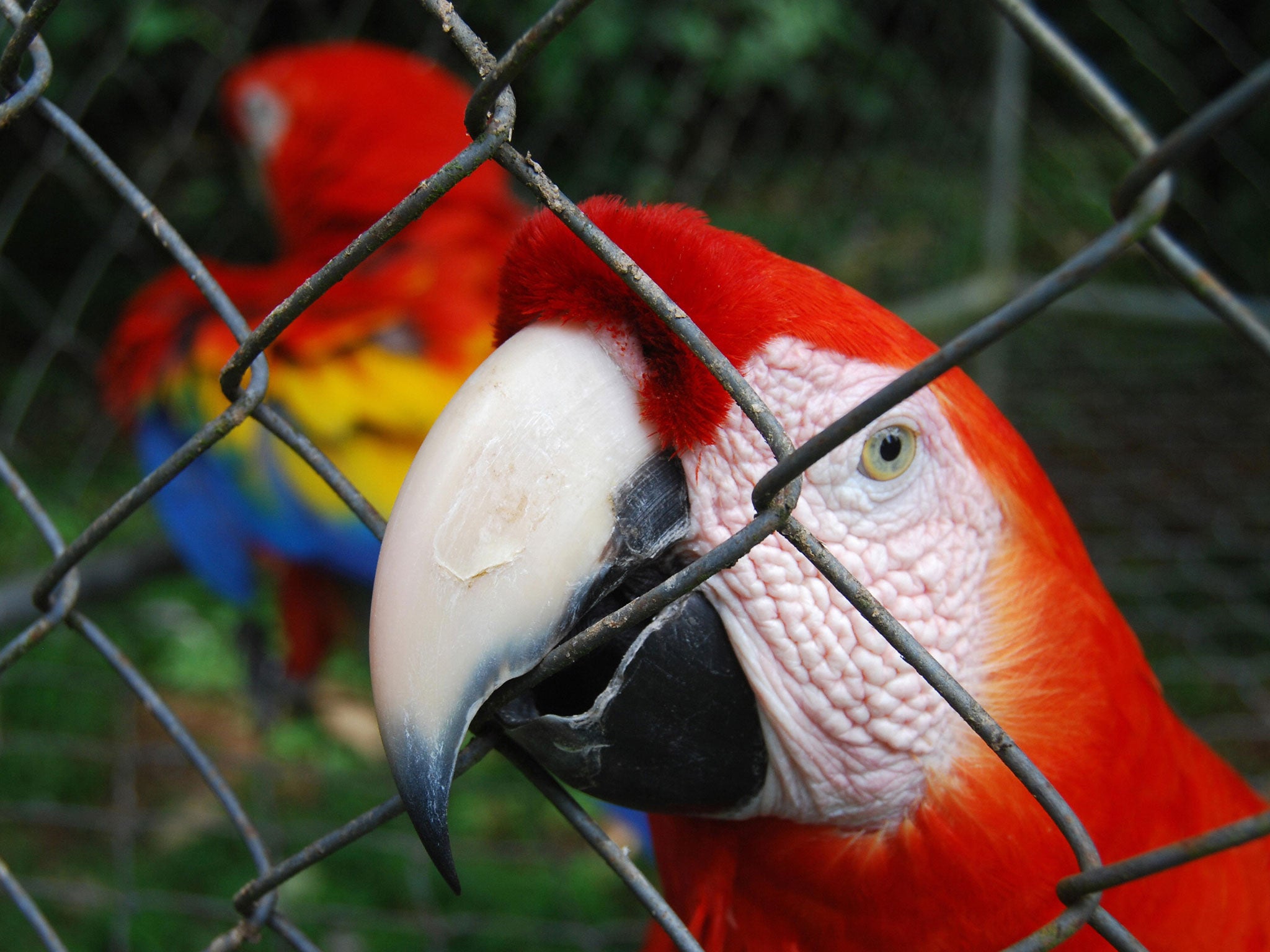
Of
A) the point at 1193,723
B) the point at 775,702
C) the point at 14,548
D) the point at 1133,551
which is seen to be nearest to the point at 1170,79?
the point at 1133,551

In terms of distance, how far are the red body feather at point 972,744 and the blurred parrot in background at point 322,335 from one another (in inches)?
32.5

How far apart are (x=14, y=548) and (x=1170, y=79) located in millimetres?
2986

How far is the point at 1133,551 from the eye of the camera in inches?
75.0

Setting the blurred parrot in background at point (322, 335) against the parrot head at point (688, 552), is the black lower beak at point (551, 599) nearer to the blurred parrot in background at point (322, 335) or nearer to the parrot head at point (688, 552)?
the parrot head at point (688, 552)

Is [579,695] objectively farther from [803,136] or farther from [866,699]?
[803,136]

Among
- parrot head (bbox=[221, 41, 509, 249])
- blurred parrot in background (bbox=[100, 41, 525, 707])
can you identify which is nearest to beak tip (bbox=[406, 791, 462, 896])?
blurred parrot in background (bbox=[100, 41, 525, 707])

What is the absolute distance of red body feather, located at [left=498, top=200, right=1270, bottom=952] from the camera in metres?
0.43

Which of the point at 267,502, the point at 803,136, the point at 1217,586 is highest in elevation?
the point at 803,136

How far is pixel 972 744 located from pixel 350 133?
1.38 metres

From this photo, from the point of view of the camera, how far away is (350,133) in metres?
1.47

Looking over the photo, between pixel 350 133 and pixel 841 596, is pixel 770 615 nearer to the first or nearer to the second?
pixel 841 596

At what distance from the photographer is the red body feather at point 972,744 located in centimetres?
43

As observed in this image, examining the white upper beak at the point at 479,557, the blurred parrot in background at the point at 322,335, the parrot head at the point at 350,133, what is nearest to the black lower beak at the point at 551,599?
the white upper beak at the point at 479,557

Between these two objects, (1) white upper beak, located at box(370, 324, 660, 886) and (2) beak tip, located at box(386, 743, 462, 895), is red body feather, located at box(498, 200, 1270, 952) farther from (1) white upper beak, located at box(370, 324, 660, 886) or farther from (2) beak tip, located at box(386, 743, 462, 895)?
(2) beak tip, located at box(386, 743, 462, 895)
